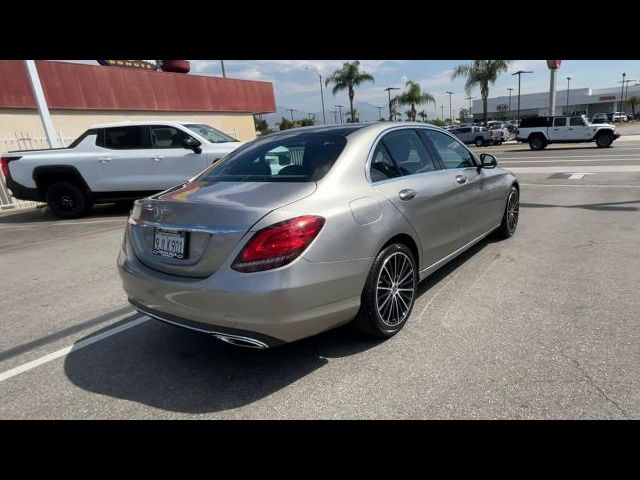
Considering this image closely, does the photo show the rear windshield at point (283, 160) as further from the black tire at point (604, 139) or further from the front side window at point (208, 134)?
the black tire at point (604, 139)

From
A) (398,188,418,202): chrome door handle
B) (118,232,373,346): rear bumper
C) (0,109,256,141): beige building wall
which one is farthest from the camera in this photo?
(0,109,256,141): beige building wall

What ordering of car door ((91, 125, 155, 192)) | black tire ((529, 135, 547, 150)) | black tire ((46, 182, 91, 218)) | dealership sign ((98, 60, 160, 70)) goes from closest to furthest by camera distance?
1. car door ((91, 125, 155, 192))
2. black tire ((46, 182, 91, 218))
3. dealership sign ((98, 60, 160, 70))
4. black tire ((529, 135, 547, 150))

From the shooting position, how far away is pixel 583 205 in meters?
7.99

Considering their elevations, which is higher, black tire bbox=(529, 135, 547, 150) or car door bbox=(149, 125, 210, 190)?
car door bbox=(149, 125, 210, 190)

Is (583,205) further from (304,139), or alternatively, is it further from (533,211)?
(304,139)

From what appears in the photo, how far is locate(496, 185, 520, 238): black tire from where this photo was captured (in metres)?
5.54

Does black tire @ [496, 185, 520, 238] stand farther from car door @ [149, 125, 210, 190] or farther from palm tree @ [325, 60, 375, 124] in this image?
palm tree @ [325, 60, 375, 124]

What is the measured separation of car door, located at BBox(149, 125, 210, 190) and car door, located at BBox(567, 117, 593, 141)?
76.9ft

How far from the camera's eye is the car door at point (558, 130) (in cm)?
2478

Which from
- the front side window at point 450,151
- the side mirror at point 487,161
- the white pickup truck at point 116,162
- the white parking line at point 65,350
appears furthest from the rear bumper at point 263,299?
the white pickup truck at point 116,162

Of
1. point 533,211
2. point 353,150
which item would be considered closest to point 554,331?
point 353,150

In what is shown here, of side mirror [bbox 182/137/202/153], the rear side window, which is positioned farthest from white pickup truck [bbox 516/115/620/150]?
the rear side window

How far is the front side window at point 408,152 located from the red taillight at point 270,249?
4.71ft

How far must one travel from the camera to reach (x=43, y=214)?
414 inches
